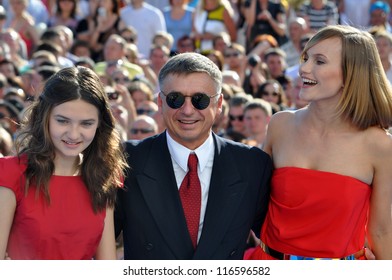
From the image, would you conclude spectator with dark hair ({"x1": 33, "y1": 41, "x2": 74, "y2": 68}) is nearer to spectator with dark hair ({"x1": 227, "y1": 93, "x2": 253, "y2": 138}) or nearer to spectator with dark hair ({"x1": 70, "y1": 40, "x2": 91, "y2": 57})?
spectator with dark hair ({"x1": 70, "y1": 40, "x2": 91, "y2": 57})

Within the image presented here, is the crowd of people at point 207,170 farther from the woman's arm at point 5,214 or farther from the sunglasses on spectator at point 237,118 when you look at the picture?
the sunglasses on spectator at point 237,118

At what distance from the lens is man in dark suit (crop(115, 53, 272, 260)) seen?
518cm

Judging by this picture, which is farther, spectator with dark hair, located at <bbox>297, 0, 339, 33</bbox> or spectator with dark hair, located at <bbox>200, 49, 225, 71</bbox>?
spectator with dark hair, located at <bbox>297, 0, 339, 33</bbox>

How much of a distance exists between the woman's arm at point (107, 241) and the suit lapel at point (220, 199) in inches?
17.4

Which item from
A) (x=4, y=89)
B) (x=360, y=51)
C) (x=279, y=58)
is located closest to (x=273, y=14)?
(x=279, y=58)

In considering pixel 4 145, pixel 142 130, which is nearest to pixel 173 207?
pixel 4 145

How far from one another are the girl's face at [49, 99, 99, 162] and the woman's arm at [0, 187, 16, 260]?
343mm

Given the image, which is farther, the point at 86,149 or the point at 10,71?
the point at 10,71

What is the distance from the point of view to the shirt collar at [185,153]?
5250 millimetres

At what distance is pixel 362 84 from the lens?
17.5ft

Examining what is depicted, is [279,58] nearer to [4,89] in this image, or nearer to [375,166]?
[4,89]

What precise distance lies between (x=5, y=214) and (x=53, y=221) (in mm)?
251

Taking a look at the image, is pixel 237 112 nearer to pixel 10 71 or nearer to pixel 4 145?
pixel 4 145

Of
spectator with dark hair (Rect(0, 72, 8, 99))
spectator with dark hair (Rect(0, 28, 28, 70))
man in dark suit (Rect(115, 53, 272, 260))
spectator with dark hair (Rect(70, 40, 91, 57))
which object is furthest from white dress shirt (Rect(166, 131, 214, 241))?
spectator with dark hair (Rect(70, 40, 91, 57))
